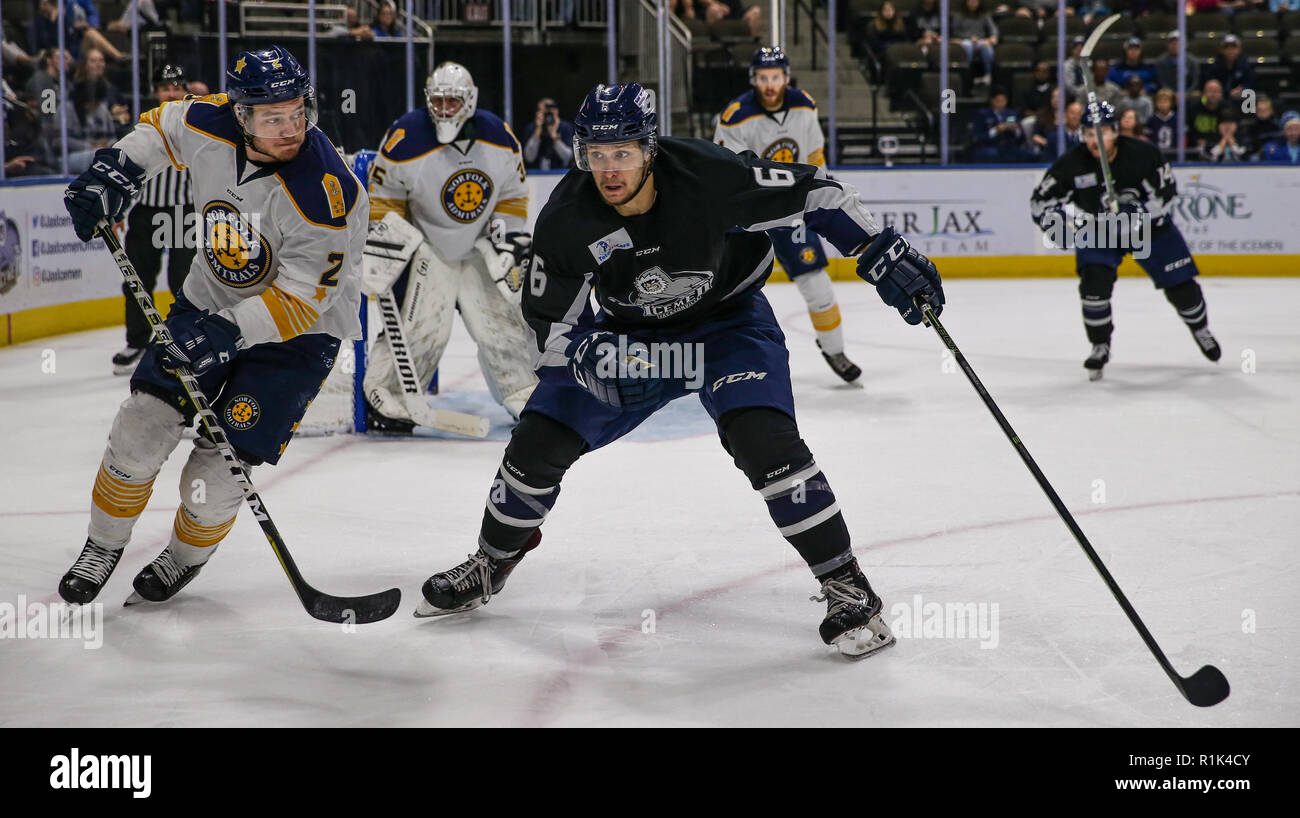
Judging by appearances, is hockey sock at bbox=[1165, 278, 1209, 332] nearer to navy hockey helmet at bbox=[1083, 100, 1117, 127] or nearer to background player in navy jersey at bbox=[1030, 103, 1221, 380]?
background player in navy jersey at bbox=[1030, 103, 1221, 380]

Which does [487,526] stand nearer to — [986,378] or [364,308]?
[364,308]

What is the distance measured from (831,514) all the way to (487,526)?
68 centimetres

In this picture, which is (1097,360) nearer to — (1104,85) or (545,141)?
(545,141)

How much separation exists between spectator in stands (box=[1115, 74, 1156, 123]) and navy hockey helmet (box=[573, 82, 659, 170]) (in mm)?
8131

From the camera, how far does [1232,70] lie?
A: 9.82 m

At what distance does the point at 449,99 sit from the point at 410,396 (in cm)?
97

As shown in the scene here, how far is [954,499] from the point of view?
11.8ft

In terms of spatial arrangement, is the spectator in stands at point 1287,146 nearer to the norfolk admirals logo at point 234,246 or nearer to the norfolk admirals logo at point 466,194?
the norfolk admirals logo at point 466,194

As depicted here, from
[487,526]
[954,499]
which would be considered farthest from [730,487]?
[487,526]

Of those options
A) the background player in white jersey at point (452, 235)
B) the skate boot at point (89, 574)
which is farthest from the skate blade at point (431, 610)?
the background player in white jersey at point (452, 235)

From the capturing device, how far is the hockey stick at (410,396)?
4.48 meters

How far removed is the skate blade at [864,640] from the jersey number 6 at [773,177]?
789 millimetres

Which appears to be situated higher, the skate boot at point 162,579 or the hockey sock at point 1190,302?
the hockey sock at point 1190,302

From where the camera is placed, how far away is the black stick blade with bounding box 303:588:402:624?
8.32ft
